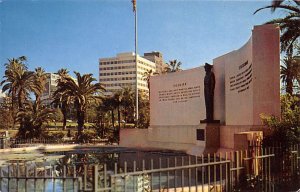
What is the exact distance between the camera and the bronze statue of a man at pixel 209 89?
19.6m

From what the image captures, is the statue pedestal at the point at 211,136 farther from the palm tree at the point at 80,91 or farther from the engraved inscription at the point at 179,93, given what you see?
the palm tree at the point at 80,91

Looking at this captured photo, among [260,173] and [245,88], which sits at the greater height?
[245,88]

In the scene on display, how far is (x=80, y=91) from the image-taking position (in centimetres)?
3378

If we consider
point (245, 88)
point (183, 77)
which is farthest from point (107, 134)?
point (245, 88)

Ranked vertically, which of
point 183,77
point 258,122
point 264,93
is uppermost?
point 183,77

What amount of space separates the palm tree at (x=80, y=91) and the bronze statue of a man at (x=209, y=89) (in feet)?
54.0

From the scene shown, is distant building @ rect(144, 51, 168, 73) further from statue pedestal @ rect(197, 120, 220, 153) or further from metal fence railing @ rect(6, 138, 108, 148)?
statue pedestal @ rect(197, 120, 220, 153)

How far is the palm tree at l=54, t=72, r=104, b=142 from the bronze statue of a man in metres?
16.4

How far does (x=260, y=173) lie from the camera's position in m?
8.02

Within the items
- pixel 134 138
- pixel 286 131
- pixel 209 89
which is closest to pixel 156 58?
pixel 134 138

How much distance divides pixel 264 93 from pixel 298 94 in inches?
96.0

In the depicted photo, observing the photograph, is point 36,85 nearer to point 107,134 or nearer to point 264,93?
point 107,134

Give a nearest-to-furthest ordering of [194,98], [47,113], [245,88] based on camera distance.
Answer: [245,88] → [194,98] → [47,113]

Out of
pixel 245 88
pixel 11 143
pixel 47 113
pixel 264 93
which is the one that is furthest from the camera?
pixel 47 113
